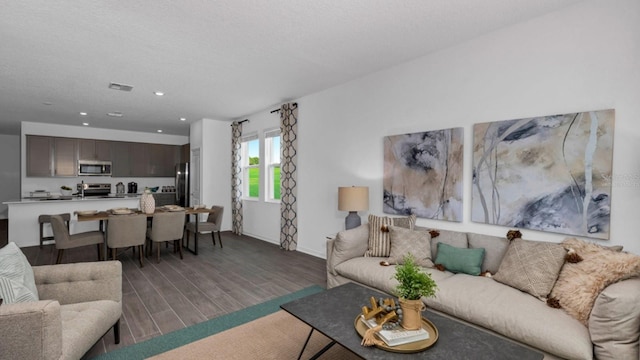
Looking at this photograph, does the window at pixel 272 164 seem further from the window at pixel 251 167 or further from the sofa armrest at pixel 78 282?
the sofa armrest at pixel 78 282

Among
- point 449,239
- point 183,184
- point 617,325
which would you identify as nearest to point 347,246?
point 449,239

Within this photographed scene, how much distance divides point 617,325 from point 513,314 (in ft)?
1.57

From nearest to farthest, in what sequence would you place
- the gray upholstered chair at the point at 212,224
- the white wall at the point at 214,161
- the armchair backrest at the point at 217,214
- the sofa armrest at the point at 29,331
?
the sofa armrest at the point at 29,331 → the gray upholstered chair at the point at 212,224 → the armchair backrest at the point at 217,214 → the white wall at the point at 214,161

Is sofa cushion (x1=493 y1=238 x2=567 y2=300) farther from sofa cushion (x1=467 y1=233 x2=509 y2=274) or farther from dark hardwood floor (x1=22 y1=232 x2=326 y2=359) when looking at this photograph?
dark hardwood floor (x1=22 y1=232 x2=326 y2=359)

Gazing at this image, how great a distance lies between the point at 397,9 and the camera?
8.02 ft

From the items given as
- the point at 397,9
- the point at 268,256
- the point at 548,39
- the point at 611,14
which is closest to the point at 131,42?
the point at 397,9

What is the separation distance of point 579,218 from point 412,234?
132 cm

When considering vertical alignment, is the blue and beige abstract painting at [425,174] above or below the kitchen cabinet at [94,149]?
below

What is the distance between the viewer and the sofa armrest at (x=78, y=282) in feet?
6.89

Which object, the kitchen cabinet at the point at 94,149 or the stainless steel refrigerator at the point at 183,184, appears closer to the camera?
the kitchen cabinet at the point at 94,149

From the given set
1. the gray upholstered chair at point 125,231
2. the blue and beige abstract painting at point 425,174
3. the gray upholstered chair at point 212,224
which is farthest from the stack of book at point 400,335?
the gray upholstered chair at point 212,224

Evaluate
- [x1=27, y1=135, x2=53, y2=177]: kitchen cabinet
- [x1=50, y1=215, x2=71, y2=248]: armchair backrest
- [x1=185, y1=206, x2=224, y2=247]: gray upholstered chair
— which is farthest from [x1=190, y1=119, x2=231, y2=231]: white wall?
[x1=27, y1=135, x2=53, y2=177]: kitchen cabinet

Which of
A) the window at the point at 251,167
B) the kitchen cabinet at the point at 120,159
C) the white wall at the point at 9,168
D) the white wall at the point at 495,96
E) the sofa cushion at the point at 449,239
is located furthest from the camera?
the white wall at the point at 9,168

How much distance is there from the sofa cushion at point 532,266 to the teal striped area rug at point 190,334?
6.74ft
